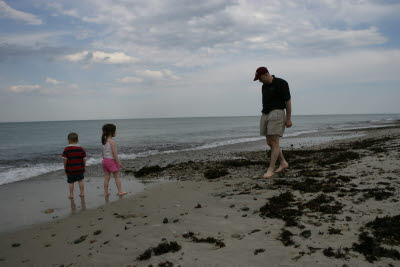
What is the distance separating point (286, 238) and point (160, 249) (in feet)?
4.71

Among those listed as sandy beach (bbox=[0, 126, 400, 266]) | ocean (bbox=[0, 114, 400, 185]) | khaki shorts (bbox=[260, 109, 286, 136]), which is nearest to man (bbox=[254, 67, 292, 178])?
khaki shorts (bbox=[260, 109, 286, 136])

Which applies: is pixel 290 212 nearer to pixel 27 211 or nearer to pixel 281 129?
pixel 281 129

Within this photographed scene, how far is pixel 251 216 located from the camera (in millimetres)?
3682

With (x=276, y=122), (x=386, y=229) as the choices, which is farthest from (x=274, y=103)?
(x=386, y=229)

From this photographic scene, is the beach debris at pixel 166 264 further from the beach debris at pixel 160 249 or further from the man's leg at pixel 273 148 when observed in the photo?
the man's leg at pixel 273 148

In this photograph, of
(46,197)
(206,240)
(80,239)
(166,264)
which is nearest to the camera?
(166,264)

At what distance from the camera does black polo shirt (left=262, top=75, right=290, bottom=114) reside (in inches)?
231

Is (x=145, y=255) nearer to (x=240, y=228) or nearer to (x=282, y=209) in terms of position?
(x=240, y=228)

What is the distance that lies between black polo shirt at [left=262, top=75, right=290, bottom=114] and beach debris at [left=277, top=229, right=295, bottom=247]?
3501 millimetres

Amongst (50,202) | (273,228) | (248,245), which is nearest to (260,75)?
(273,228)

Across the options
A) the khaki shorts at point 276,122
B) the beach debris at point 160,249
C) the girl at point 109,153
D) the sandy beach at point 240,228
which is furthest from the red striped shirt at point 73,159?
the khaki shorts at point 276,122

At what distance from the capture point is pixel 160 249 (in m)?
2.87

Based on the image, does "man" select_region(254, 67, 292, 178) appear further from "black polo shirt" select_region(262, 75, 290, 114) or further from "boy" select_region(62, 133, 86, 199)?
"boy" select_region(62, 133, 86, 199)

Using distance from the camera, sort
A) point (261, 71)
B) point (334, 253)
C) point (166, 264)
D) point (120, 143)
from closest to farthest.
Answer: point (334, 253)
point (166, 264)
point (261, 71)
point (120, 143)
